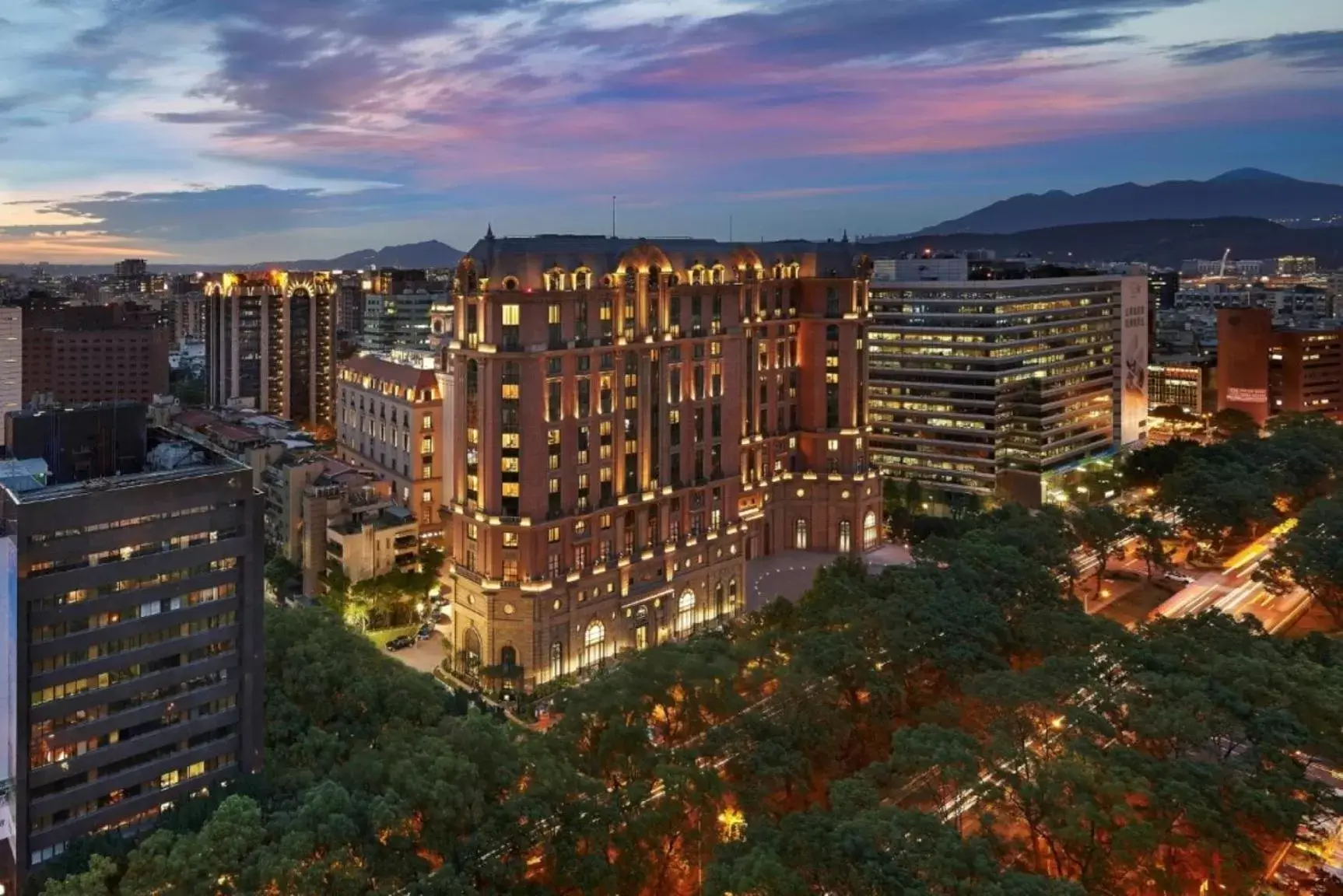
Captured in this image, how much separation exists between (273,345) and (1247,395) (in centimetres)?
13773

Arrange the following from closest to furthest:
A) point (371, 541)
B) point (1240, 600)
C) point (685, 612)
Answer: point (685, 612)
point (371, 541)
point (1240, 600)

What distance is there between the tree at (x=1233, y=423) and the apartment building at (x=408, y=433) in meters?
99.3

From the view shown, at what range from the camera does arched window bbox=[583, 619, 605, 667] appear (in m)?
69.0

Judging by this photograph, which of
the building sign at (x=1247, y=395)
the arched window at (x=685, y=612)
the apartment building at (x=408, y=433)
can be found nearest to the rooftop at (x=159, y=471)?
the apartment building at (x=408, y=433)

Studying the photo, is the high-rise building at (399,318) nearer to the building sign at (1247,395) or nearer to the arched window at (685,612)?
the arched window at (685,612)

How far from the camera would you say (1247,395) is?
13912 cm

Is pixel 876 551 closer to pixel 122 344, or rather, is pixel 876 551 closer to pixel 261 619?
pixel 261 619

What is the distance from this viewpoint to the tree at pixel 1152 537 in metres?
81.0

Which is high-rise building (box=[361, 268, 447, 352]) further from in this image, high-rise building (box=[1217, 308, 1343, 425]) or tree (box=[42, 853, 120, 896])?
tree (box=[42, 853, 120, 896])

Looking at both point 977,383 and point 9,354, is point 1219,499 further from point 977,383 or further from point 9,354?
point 9,354

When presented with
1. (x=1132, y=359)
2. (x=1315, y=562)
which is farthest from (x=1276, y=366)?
(x=1315, y=562)

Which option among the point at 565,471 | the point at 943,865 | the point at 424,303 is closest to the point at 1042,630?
the point at 943,865

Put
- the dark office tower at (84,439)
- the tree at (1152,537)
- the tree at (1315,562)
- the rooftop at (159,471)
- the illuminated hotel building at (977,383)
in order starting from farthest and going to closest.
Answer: the illuminated hotel building at (977,383)
the tree at (1152,537)
the tree at (1315,562)
the dark office tower at (84,439)
the rooftop at (159,471)

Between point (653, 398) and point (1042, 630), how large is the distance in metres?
32.2
